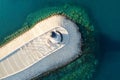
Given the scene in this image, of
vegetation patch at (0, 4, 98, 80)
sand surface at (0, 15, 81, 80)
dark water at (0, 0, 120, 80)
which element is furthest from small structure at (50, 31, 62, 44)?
dark water at (0, 0, 120, 80)

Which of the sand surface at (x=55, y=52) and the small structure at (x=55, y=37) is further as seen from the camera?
the sand surface at (x=55, y=52)

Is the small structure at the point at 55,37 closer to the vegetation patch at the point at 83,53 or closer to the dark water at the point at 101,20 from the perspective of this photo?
the vegetation patch at the point at 83,53

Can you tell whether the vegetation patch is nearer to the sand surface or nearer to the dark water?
the sand surface

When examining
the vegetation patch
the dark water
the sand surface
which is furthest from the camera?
the sand surface

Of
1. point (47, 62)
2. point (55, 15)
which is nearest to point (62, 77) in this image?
point (47, 62)

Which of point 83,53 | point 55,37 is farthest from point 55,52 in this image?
point 83,53

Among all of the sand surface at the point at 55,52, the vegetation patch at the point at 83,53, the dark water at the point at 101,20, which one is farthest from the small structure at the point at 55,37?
the dark water at the point at 101,20

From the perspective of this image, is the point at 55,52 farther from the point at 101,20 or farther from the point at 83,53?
the point at 101,20

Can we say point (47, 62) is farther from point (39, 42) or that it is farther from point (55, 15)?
point (55, 15)
